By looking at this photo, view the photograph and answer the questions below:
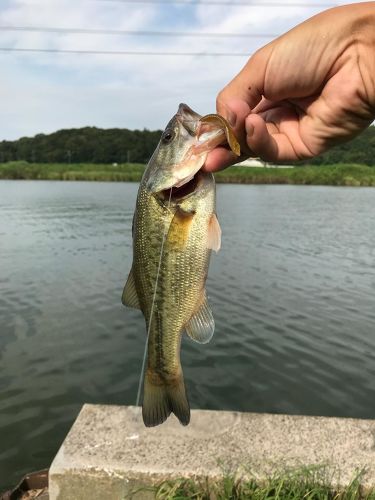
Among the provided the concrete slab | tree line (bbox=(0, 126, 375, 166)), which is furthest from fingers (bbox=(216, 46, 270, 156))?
tree line (bbox=(0, 126, 375, 166))

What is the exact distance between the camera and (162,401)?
2.82 meters

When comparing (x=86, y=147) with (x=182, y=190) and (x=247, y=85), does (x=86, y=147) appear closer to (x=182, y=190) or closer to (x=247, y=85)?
(x=247, y=85)

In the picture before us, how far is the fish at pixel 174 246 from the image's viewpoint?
2449mm

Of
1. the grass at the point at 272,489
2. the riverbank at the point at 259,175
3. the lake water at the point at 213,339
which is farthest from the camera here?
the riverbank at the point at 259,175

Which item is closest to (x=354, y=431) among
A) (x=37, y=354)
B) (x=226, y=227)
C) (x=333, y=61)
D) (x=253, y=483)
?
(x=253, y=483)

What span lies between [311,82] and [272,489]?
257 centimetres

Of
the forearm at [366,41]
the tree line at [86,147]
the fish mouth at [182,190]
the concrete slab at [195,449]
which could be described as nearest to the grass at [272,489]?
the concrete slab at [195,449]

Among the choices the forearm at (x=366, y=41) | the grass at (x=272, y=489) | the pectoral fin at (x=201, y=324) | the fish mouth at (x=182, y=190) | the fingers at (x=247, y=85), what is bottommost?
the grass at (x=272, y=489)

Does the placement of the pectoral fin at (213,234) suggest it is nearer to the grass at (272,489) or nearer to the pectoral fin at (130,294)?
the pectoral fin at (130,294)

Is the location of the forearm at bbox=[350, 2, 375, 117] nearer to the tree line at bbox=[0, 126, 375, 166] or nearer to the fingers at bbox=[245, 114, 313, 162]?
the fingers at bbox=[245, 114, 313, 162]

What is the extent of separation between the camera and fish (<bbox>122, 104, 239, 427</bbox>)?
8.04ft

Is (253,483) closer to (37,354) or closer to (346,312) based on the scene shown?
(37,354)

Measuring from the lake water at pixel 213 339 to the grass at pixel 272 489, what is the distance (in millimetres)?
2813

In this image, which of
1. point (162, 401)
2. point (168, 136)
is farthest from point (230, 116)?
point (162, 401)
